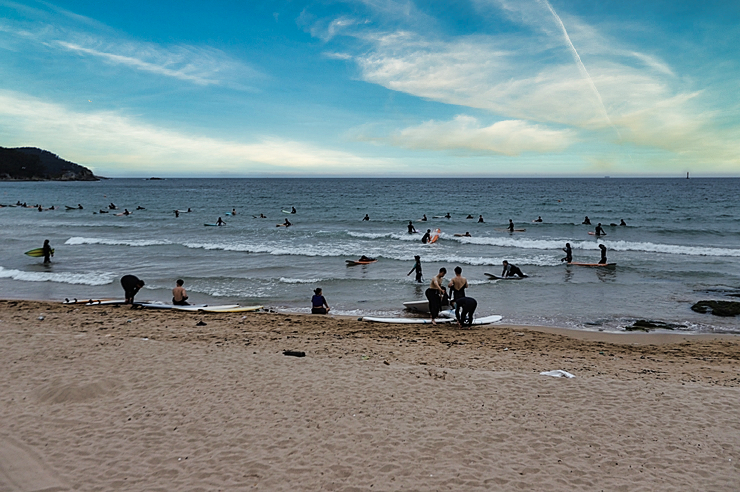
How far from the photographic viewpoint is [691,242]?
29.1m

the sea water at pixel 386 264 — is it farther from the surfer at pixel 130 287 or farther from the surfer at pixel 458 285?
the surfer at pixel 458 285

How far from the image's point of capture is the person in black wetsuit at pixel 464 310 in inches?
472

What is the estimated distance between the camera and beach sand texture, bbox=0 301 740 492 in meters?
4.98

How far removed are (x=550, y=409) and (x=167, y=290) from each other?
571 inches

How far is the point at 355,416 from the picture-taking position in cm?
622

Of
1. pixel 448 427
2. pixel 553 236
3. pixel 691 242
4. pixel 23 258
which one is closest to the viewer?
pixel 448 427

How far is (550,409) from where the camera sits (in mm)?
6488

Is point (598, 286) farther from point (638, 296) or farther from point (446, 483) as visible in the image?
point (446, 483)

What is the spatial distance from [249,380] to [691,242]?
31766mm

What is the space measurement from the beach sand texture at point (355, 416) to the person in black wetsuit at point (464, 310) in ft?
6.65

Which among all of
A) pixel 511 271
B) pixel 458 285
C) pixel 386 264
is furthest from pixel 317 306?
pixel 511 271

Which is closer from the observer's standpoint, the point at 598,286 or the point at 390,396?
the point at 390,396

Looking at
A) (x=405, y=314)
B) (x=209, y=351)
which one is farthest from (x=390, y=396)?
(x=405, y=314)

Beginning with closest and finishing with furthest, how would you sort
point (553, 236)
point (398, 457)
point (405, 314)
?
point (398, 457), point (405, 314), point (553, 236)
